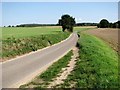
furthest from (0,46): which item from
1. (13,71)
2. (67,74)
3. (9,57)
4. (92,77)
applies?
(92,77)

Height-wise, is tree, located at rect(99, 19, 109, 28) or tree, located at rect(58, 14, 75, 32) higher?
tree, located at rect(58, 14, 75, 32)

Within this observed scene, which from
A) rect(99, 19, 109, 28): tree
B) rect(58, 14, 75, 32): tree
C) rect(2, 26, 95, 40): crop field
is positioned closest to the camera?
rect(2, 26, 95, 40): crop field

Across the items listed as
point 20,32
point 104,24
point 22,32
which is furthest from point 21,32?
point 104,24

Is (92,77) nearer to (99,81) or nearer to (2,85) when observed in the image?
(99,81)

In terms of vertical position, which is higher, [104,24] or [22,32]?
[22,32]

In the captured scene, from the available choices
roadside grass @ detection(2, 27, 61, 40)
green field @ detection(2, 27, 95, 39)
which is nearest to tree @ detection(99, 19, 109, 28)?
green field @ detection(2, 27, 95, 39)

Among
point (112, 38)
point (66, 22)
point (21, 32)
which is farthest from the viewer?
point (66, 22)

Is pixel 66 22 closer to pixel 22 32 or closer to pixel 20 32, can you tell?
pixel 22 32

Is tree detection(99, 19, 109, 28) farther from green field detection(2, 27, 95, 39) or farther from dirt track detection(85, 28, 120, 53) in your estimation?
dirt track detection(85, 28, 120, 53)

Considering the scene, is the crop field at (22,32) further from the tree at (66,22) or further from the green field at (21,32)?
the tree at (66,22)

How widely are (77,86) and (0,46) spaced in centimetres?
1599

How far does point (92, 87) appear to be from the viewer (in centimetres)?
1163

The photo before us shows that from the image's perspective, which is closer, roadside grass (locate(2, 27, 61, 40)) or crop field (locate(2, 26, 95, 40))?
roadside grass (locate(2, 27, 61, 40))

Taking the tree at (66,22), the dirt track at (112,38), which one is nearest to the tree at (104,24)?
the tree at (66,22)
